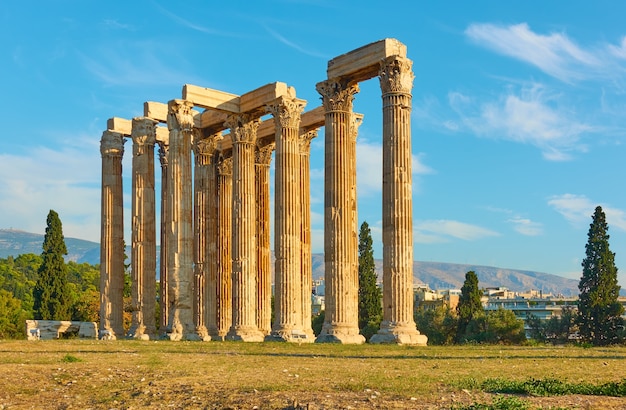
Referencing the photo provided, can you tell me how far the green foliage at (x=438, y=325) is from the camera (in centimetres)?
8144

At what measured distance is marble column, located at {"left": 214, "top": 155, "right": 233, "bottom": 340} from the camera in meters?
53.1

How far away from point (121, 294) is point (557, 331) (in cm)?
5437

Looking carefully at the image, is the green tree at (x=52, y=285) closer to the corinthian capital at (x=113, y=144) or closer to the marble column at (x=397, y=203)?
the corinthian capital at (x=113, y=144)

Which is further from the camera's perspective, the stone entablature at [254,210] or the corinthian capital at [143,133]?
the corinthian capital at [143,133]

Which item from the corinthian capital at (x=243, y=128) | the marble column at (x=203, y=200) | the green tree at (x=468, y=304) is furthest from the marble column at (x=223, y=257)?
the green tree at (x=468, y=304)

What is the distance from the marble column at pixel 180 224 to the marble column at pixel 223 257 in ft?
12.2

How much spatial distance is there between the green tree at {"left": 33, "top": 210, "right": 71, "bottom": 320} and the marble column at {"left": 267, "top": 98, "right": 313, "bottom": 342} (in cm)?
3210

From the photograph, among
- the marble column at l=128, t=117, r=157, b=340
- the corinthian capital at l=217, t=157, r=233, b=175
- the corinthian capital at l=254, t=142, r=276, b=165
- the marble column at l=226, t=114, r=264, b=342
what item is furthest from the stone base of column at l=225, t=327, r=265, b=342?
the corinthian capital at l=217, t=157, r=233, b=175

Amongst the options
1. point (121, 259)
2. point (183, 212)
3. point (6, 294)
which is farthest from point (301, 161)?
point (6, 294)

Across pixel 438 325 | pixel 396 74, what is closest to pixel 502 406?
pixel 396 74

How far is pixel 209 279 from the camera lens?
5344 centimetres

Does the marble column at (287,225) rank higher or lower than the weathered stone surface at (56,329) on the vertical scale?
higher

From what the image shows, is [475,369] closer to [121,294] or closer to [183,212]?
[183,212]

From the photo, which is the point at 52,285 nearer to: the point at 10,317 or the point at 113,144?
the point at 10,317
